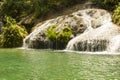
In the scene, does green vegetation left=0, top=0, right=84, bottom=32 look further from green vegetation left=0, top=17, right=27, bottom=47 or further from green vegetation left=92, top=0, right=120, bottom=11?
green vegetation left=92, top=0, right=120, bottom=11

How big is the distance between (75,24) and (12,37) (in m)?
8.50

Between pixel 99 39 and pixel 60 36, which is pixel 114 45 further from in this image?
pixel 60 36

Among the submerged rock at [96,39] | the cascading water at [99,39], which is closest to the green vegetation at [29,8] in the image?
the cascading water at [99,39]

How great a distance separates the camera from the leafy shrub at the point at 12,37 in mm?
45188

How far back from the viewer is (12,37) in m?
45.2

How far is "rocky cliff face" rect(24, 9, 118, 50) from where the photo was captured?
137ft

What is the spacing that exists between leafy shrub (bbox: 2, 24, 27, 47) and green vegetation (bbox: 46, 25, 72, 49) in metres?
5.04

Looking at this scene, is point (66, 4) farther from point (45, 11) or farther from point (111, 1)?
point (111, 1)

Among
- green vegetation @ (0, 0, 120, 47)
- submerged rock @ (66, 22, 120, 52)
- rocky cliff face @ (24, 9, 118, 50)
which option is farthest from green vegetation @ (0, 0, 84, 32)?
submerged rock @ (66, 22, 120, 52)

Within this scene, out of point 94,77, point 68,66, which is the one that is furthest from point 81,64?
point 94,77

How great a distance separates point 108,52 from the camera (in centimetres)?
3500

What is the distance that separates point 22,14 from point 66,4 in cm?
858

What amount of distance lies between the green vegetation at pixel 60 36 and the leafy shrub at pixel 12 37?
5.04 meters

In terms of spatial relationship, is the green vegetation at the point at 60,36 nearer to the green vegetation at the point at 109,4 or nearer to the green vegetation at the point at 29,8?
the green vegetation at the point at 109,4
